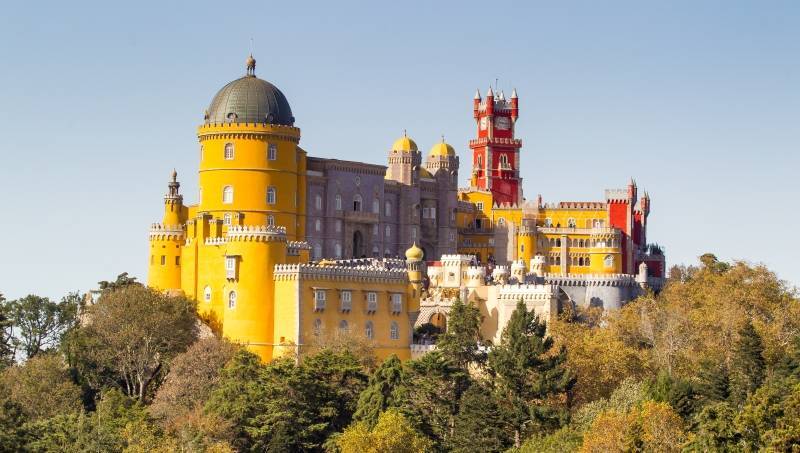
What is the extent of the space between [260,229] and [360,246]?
1872 centimetres

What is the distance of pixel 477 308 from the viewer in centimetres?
10756

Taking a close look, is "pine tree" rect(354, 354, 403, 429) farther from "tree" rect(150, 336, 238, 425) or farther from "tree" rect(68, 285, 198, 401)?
"tree" rect(68, 285, 198, 401)

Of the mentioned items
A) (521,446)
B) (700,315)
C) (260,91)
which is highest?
(260,91)

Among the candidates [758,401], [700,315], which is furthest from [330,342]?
[758,401]

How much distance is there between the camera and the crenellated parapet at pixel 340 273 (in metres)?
103

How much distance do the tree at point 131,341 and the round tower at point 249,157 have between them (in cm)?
928

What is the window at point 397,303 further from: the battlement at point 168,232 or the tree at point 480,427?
the tree at point 480,427

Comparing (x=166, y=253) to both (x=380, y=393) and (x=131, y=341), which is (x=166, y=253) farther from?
(x=380, y=393)

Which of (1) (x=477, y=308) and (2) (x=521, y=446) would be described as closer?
(2) (x=521, y=446)

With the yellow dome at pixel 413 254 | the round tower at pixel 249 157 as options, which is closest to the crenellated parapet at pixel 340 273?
the yellow dome at pixel 413 254

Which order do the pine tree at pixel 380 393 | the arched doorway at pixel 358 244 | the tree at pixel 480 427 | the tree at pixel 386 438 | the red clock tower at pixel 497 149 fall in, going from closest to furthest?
the tree at pixel 386 438, the tree at pixel 480 427, the pine tree at pixel 380 393, the arched doorway at pixel 358 244, the red clock tower at pixel 497 149

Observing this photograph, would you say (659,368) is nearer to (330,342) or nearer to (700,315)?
(700,315)

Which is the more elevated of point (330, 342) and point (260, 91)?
point (260, 91)

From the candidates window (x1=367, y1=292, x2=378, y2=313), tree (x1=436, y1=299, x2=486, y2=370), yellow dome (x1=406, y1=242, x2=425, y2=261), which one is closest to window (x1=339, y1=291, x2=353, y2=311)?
window (x1=367, y1=292, x2=378, y2=313)
